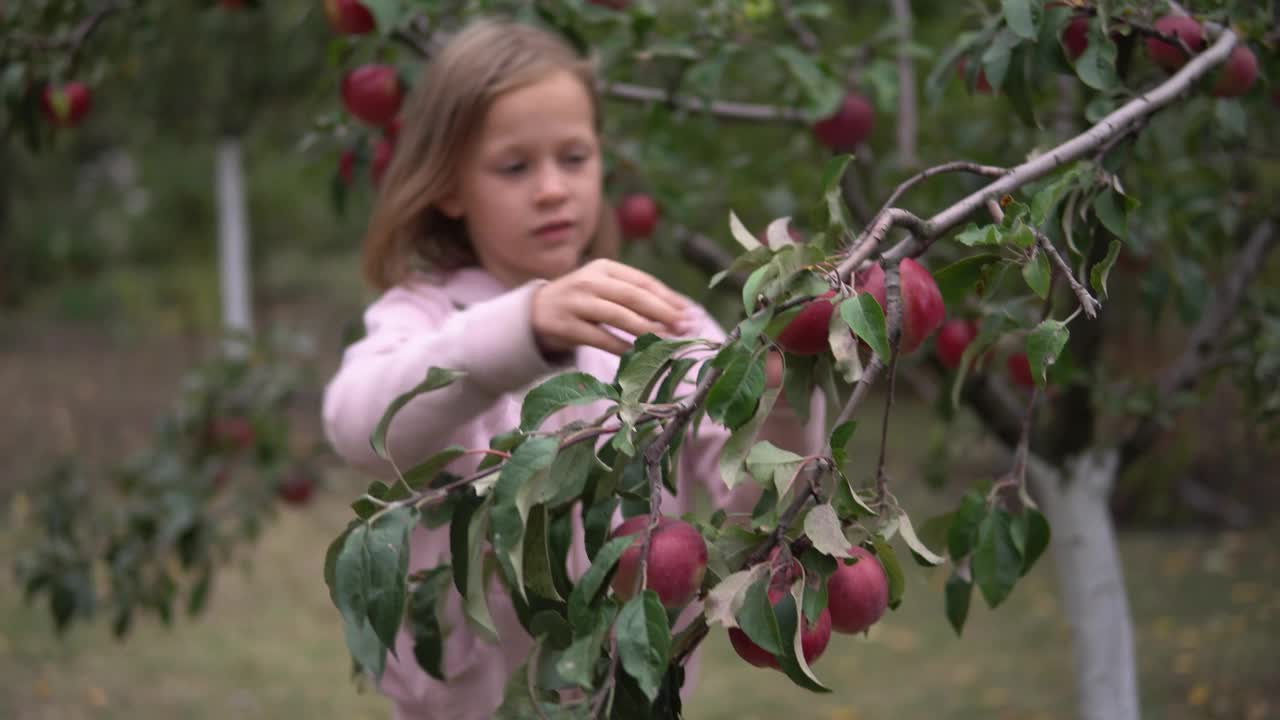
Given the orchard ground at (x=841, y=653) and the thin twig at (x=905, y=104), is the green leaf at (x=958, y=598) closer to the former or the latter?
the thin twig at (x=905, y=104)

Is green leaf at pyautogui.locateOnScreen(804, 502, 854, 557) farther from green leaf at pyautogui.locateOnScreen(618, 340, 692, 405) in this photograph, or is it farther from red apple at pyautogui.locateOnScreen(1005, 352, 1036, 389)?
red apple at pyautogui.locateOnScreen(1005, 352, 1036, 389)

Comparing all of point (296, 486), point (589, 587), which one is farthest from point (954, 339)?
point (296, 486)

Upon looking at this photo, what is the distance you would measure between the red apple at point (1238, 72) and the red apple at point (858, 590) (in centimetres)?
85

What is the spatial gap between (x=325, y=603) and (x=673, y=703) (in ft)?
14.9

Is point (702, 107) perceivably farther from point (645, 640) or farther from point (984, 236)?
point (645, 640)

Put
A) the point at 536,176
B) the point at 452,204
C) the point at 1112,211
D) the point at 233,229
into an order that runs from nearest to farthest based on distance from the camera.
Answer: the point at 1112,211 < the point at 536,176 < the point at 452,204 < the point at 233,229

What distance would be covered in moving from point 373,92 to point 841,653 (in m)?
3.33

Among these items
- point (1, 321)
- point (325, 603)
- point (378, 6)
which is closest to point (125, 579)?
point (378, 6)

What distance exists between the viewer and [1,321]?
9484mm

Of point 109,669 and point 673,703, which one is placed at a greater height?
point 673,703

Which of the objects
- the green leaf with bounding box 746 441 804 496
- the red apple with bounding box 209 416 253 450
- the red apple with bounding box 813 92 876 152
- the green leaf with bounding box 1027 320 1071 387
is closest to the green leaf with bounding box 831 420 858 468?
the green leaf with bounding box 746 441 804 496

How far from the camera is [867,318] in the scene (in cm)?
83

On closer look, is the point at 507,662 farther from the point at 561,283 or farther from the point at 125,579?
the point at 125,579

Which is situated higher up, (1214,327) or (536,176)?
(536,176)
